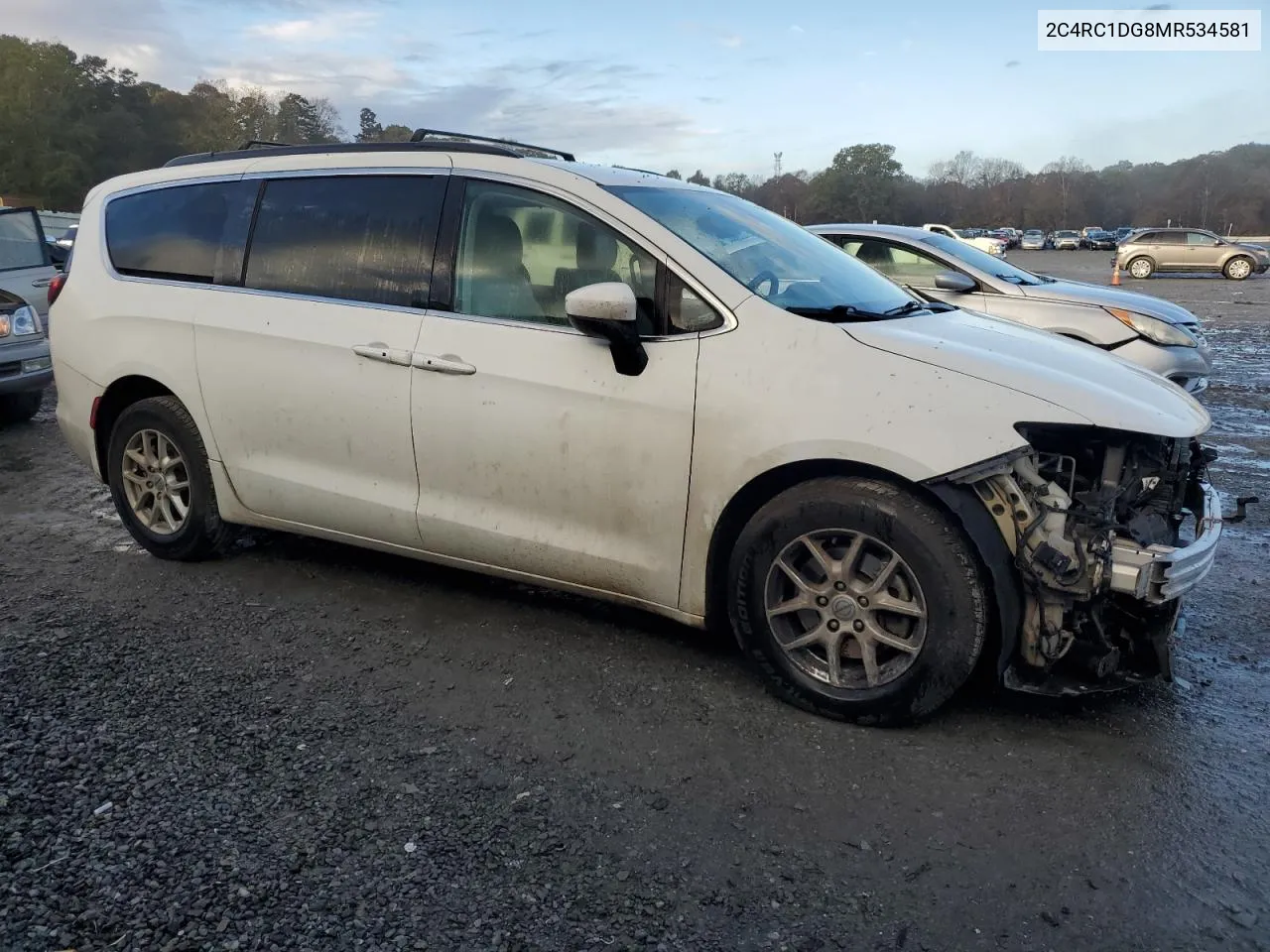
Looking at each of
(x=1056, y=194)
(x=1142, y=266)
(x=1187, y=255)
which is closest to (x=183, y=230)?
(x=1142, y=266)

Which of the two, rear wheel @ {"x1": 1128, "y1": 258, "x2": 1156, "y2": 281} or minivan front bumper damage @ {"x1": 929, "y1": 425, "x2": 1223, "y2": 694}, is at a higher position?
rear wheel @ {"x1": 1128, "y1": 258, "x2": 1156, "y2": 281}

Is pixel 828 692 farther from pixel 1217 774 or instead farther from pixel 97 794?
pixel 97 794

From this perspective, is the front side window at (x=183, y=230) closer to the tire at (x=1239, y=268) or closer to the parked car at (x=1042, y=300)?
the parked car at (x=1042, y=300)

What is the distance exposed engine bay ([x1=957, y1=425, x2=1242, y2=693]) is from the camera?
2.99 m

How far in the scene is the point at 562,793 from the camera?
291 cm

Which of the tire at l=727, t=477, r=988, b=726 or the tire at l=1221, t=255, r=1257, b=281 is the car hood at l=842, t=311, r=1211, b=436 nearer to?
the tire at l=727, t=477, r=988, b=726

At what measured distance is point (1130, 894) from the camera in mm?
2451

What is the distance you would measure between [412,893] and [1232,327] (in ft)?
58.8

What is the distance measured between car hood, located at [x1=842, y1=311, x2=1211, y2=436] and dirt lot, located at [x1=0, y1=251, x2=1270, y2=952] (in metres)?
1.04

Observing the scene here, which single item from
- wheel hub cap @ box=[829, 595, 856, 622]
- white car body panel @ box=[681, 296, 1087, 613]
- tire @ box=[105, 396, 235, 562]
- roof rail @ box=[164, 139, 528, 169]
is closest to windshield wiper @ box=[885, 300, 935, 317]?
white car body panel @ box=[681, 296, 1087, 613]

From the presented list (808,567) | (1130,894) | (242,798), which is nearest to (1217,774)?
(1130,894)

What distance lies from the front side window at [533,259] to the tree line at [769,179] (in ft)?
104

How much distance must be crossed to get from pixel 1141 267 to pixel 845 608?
34662 mm

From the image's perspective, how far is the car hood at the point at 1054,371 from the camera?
3.08 metres
